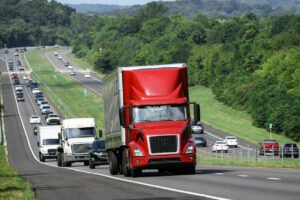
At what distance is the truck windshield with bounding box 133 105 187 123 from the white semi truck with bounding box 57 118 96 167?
19.8 meters

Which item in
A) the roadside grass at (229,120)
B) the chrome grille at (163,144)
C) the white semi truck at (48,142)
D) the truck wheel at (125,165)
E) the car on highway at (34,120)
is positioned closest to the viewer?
the chrome grille at (163,144)

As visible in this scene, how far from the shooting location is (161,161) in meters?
24.7

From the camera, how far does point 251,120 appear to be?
113 m

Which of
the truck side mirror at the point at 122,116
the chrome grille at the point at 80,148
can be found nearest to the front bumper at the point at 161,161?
the truck side mirror at the point at 122,116

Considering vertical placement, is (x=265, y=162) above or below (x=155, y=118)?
below

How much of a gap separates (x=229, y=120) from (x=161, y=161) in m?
87.9

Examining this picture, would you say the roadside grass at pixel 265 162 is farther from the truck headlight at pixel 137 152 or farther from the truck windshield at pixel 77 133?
the truck headlight at pixel 137 152

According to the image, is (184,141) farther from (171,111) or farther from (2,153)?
Answer: (2,153)

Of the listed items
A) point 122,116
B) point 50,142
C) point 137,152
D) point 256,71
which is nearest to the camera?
point 137,152

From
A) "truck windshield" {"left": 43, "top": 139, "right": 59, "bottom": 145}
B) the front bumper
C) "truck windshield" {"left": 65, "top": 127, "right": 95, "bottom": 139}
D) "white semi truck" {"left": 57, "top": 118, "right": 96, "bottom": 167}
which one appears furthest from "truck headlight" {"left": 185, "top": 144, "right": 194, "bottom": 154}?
"truck windshield" {"left": 43, "top": 139, "right": 59, "bottom": 145}

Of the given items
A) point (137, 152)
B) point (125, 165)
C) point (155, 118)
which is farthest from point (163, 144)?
point (125, 165)

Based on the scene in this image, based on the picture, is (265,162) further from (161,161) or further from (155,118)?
(161,161)

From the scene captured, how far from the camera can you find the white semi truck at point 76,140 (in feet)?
147

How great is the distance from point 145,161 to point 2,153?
5064cm
